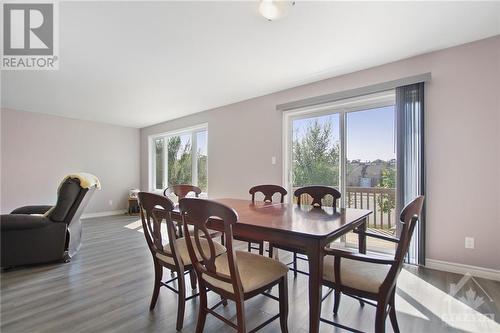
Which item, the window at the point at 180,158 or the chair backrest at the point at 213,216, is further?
the window at the point at 180,158

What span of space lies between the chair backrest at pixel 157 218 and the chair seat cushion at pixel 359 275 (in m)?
1.01

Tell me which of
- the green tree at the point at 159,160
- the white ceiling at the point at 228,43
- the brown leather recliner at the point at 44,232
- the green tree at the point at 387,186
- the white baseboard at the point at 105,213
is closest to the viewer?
the white ceiling at the point at 228,43

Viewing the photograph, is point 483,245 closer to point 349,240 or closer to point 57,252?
point 349,240

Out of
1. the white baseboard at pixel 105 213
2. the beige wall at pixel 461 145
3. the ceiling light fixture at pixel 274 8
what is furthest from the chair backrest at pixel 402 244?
the white baseboard at pixel 105 213

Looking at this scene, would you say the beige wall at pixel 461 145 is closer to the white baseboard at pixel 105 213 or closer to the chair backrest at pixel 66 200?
the chair backrest at pixel 66 200

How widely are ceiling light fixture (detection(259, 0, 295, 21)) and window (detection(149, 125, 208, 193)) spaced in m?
3.55

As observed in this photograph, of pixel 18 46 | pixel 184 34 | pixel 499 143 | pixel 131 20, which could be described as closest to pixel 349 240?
pixel 499 143

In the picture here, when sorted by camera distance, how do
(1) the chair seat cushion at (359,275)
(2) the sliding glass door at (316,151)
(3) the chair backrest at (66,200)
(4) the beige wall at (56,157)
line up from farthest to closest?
1. (4) the beige wall at (56,157)
2. (2) the sliding glass door at (316,151)
3. (3) the chair backrest at (66,200)
4. (1) the chair seat cushion at (359,275)

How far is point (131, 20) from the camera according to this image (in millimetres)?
2092

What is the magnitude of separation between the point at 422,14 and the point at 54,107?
6009mm

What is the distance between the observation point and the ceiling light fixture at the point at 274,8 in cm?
180

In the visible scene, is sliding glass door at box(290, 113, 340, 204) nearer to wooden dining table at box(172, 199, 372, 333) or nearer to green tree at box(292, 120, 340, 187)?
green tree at box(292, 120, 340, 187)

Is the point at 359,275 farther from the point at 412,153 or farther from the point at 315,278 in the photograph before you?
the point at 412,153

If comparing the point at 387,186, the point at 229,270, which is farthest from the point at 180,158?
the point at 229,270
